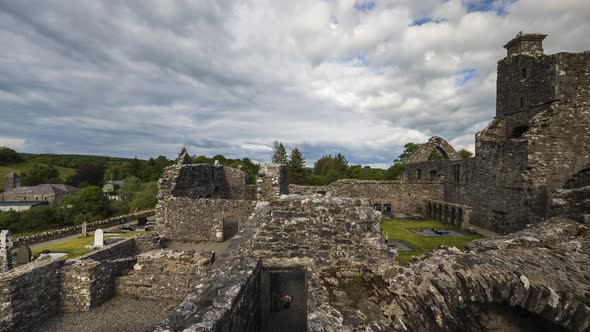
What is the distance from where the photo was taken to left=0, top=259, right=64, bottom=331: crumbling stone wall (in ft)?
21.7

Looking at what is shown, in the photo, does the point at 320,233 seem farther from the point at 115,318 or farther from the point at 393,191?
the point at 393,191

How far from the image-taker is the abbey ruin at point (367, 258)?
3.59 meters

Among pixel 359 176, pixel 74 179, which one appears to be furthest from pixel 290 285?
pixel 74 179

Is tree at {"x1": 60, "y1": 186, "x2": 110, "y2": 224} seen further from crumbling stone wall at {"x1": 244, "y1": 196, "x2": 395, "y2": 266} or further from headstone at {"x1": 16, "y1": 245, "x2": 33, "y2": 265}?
crumbling stone wall at {"x1": 244, "y1": 196, "x2": 395, "y2": 266}

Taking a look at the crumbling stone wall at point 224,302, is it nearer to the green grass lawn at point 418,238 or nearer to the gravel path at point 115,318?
the gravel path at point 115,318

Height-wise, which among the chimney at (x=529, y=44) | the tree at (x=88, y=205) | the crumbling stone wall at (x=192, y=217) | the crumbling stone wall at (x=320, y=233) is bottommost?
the tree at (x=88, y=205)

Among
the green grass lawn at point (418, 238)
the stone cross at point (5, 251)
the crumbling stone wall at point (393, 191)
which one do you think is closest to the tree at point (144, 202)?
the stone cross at point (5, 251)

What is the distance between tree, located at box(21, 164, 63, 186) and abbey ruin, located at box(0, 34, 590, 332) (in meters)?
87.5

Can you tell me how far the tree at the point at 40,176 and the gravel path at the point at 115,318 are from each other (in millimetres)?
94068

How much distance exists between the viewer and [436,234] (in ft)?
48.1

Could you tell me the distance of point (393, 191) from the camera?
74.4 ft

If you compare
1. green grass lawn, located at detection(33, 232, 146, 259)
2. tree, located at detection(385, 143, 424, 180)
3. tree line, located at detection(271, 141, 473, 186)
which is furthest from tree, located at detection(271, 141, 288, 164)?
green grass lawn, located at detection(33, 232, 146, 259)

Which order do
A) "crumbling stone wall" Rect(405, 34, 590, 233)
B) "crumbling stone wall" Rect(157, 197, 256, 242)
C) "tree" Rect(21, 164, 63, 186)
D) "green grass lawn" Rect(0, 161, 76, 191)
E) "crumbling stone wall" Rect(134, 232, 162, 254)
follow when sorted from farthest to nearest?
"green grass lawn" Rect(0, 161, 76, 191), "tree" Rect(21, 164, 63, 186), "crumbling stone wall" Rect(157, 197, 256, 242), "crumbling stone wall" Rect(405, 34, 590, 233), "crumbling stone wall" Rect(134, 232, 162, 254)

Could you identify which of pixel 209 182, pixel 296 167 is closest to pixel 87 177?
pixel 296 167
